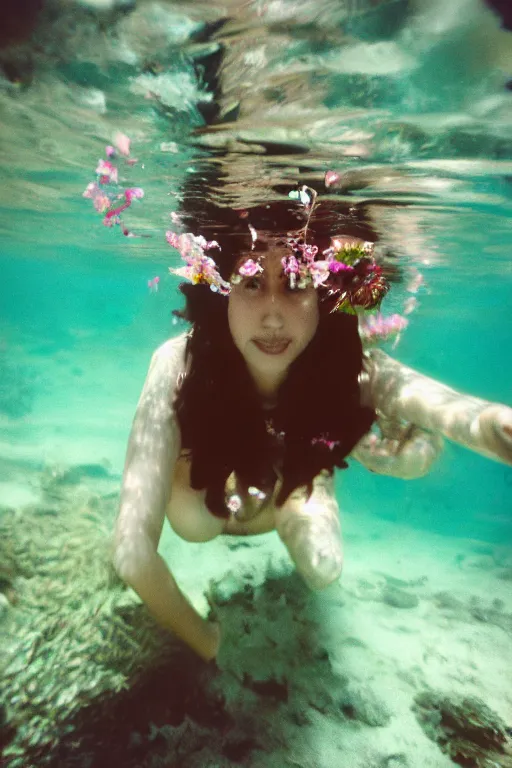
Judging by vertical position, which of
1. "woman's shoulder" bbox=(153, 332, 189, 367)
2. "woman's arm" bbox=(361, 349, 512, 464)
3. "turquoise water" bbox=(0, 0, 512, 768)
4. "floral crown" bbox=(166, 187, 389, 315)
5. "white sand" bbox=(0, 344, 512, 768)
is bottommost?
"white sand" bbox=(0, 344, 512, 768)

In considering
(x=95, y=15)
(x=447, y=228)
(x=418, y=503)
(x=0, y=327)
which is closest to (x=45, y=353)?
(x=0, y=327)

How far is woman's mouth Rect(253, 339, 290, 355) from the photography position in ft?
13.4

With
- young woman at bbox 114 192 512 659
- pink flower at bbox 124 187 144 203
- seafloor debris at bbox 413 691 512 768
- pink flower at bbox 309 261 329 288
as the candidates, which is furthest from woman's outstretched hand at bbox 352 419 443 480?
pink flower at bbox 124 187 144 203

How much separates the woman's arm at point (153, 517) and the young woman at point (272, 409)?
12mm

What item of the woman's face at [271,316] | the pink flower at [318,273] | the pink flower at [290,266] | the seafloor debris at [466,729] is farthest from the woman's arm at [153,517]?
the seafloor debris at [466,729]

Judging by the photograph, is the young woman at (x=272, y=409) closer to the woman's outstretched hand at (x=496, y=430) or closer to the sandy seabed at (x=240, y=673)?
the woman's outstretched hand at (x=496, y=430)

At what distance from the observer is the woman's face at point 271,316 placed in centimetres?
401

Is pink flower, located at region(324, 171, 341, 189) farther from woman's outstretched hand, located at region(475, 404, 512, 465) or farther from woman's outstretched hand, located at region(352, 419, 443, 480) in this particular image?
woman's outstretched hand, located at region(475, 404, 512, 465)

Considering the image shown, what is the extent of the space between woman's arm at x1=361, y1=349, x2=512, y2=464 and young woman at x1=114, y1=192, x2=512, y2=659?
0.07 ft

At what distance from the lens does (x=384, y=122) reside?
5.70m

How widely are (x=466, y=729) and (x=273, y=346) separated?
4.98 meters

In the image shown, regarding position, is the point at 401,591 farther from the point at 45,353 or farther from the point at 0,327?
the point at 0,327

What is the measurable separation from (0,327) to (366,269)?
1823 inches

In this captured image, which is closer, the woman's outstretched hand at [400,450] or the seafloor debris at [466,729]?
the woman's outstretched hand at [400,450]
